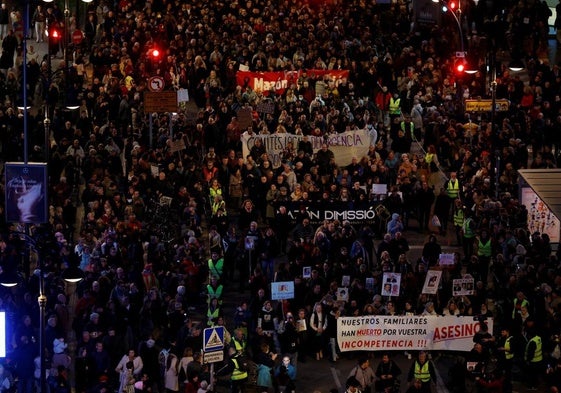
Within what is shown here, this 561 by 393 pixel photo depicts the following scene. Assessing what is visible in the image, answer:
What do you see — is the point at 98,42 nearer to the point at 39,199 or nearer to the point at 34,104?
the point at 34,104

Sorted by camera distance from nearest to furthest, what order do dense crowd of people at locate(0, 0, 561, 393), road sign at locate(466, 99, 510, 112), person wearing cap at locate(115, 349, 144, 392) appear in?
1. person wearing cap at locate(115, 349, 144, 392)
2. dense crowd of people at locate(0, 0, 561, 393)
3. road sign at locate(466, 99, 510, 112)

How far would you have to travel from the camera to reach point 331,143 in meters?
44.4

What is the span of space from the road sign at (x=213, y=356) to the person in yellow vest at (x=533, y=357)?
653 cm

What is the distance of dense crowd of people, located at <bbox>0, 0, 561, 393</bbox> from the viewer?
111 feet

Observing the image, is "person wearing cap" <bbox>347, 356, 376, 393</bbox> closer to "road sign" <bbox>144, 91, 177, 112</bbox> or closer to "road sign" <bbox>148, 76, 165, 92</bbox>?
"road sign" <bbox>144, 91, 177, 112</bbox>

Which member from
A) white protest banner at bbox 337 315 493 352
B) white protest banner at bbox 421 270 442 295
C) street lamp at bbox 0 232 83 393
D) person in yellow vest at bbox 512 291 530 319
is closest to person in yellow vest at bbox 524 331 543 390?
person in yellow vest at bbox 512 291 530 319

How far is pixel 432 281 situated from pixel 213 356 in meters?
6.03

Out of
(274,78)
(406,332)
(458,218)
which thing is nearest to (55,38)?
(274,78)

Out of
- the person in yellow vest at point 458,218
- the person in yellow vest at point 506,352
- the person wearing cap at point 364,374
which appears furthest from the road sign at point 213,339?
the person in yellow vest at point 458,218

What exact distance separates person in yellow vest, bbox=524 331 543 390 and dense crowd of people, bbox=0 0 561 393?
46mm

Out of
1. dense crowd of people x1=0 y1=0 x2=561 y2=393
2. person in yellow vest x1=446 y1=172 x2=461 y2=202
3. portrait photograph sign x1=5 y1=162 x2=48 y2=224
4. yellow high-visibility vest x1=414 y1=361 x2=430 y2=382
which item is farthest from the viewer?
person in yellow vest x1=446 y1=172 x2=461 y2=202

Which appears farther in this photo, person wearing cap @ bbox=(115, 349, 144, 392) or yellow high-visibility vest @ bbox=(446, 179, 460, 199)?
yellow high-visibility vest @ bbox=(446, 179, 460, 199)

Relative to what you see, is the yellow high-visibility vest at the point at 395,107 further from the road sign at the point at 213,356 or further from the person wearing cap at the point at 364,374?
the road sign at the point at 213,356

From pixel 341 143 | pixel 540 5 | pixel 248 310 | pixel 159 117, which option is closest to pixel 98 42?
pixel 159 117
